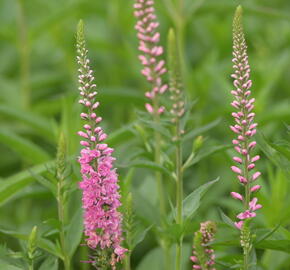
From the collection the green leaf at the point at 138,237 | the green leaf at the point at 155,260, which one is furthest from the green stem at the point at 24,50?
the green leaf at the point at 138,237

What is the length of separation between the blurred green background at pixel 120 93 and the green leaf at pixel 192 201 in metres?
0.31

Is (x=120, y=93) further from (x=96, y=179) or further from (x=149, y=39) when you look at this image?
(x=96, y=179)

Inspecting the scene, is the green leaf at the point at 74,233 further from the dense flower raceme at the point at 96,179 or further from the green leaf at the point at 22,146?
the green leaf at the point at 22,146

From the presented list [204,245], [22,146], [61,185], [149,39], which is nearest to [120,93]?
[22,146]

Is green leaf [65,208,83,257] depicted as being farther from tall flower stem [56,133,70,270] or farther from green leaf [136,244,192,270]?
green leaf [136,244,192,270]

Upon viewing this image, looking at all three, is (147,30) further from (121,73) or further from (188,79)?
(121,73)

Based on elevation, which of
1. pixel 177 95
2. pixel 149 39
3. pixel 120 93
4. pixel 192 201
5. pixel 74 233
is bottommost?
pixel 74 233

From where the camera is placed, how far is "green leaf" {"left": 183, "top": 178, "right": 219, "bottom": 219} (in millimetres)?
2566

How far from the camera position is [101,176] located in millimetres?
2383

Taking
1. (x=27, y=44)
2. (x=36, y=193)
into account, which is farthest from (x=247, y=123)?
(x=27, y=44)

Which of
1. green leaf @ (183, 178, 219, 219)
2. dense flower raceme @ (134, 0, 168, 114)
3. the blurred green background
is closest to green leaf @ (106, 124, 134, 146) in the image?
the blurred green background

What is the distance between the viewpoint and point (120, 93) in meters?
4.57

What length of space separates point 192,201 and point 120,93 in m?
2.05

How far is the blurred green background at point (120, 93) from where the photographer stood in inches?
151
